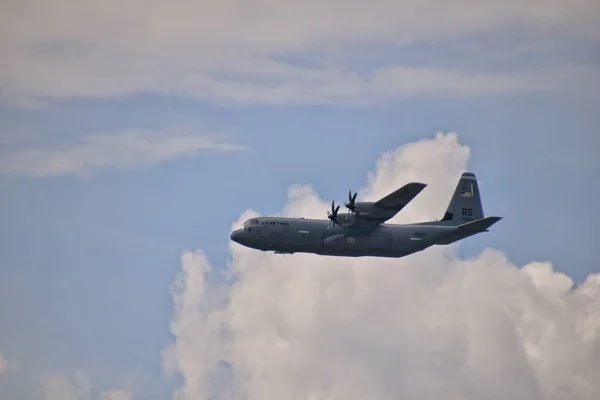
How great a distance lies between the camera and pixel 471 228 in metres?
101

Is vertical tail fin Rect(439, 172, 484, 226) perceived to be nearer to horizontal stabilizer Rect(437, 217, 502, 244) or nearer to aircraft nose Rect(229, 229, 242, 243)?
horizontal stabilizer Rect(437, 217, 502, 244)

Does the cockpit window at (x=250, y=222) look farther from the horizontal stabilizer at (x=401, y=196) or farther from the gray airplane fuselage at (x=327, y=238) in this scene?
the horizontal stabilizer at (x=401, y=196)

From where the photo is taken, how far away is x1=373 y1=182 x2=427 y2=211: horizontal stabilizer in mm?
95750

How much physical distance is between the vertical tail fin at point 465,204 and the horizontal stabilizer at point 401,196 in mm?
10722

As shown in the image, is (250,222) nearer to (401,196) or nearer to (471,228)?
(401,196)

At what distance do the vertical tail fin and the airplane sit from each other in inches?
187

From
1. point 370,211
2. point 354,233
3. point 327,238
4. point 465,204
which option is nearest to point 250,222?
point 327,238

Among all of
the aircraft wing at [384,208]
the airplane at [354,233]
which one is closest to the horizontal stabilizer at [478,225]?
the airplane at [354,233]

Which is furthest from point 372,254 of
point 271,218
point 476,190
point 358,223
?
point 476,190

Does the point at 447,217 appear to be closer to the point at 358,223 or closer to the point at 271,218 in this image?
the point at 358,223

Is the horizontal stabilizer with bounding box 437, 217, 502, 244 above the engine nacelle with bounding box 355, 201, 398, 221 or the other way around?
the other way around

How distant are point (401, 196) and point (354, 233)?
6.76 metres

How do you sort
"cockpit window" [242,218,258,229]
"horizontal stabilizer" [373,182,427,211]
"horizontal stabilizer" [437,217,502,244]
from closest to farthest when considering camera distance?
"horizontal stabilizer" [373,182,427,211] → "horizontal stabilizer" [437,217,502,244] → "cockpit window" [242,218,258,229]

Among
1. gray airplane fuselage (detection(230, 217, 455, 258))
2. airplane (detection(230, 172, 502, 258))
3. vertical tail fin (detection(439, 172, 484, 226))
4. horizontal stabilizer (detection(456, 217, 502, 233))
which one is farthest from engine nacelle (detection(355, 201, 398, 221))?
vertical tail fin (detection(439, 172, 484, 226))
